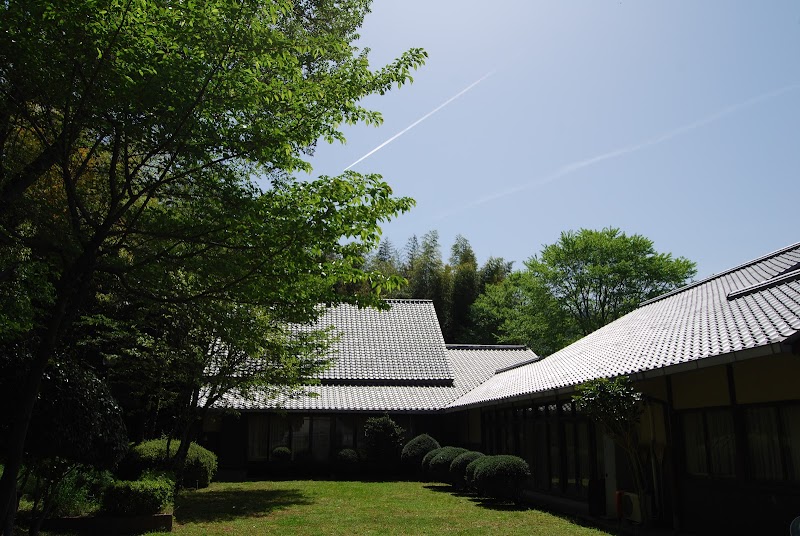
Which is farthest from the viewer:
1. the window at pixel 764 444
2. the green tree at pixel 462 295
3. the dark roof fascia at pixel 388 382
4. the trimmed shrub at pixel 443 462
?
the green tree at pixel 462 295

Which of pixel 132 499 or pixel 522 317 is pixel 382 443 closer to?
pixel 132 499

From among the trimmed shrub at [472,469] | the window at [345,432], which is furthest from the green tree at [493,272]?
the trimmed shrub at [472,469]

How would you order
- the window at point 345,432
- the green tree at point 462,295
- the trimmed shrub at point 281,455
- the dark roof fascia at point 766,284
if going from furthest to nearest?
the green tree at point 462,295
the window at point 345,432
the trimmed shrub at point 281,455
the dark roof fascia at point 766,284

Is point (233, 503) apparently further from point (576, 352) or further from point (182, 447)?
point (576, 352)

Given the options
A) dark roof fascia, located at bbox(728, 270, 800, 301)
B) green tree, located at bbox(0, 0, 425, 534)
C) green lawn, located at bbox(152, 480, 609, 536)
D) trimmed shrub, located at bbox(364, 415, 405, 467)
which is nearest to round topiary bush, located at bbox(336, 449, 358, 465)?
trimmed shrub, located at bbox(364, 415, 405, 467)

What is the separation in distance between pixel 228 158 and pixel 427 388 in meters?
20.1

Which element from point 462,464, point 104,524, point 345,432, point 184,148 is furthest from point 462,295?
point 184,148

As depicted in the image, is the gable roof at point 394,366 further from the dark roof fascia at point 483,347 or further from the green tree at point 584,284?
the green tree at point 584,284

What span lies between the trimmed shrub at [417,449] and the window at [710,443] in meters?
12.2

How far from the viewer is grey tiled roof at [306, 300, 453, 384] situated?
26.4 m

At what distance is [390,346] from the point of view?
28.5 meters

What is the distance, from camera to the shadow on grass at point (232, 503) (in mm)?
13484

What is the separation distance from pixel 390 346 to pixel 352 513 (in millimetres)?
14696

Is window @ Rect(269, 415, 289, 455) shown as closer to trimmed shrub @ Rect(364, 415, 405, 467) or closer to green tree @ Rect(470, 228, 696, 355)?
trimmed shrub @ Rect(364, 415, 405, 467)
